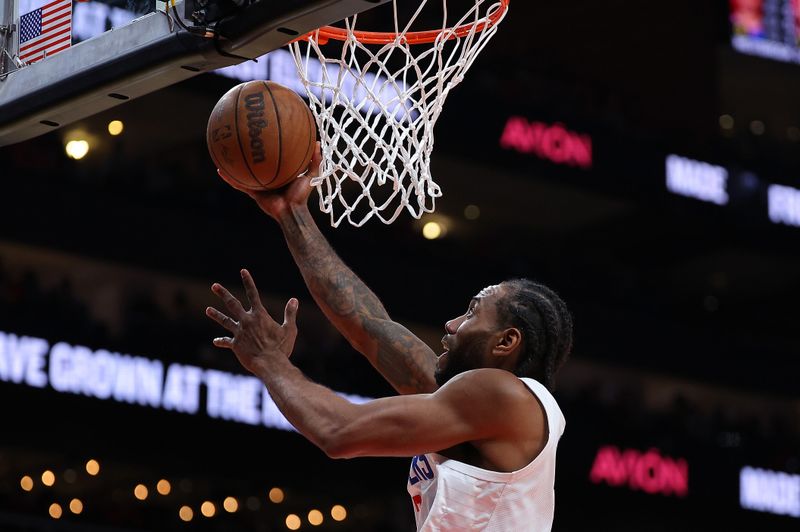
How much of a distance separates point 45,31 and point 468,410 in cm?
166

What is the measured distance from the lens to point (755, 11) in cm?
1836

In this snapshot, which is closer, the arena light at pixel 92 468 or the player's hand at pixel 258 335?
the player's hand at pixel 258 335

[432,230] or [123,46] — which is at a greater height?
[123,46]

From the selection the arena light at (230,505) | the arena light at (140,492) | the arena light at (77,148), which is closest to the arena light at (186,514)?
the arena light at (230,505)

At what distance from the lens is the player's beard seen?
312 cm

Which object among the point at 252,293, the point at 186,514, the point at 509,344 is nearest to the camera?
the point at 252,293

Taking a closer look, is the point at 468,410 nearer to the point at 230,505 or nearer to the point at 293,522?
the point at 230,505

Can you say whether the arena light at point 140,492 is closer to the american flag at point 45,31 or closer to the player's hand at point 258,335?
the american flag at point 45,31

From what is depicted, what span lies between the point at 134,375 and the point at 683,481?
6227mm

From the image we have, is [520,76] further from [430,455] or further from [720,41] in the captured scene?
[430,455]

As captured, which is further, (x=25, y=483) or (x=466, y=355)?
(x=25, y=483)

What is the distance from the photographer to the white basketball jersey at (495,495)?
290cm

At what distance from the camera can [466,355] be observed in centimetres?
313

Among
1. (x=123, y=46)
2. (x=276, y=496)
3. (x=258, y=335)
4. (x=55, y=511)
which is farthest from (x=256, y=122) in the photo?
(x=276, y=496)
